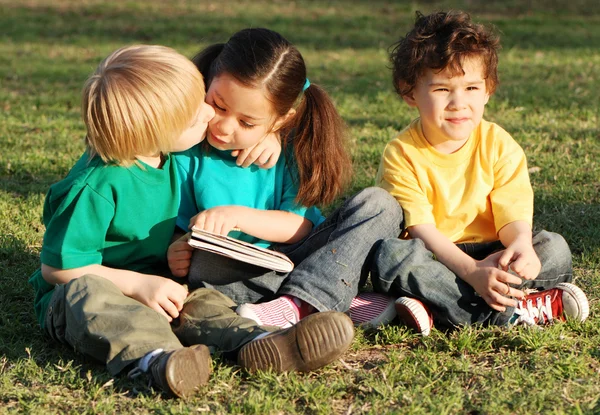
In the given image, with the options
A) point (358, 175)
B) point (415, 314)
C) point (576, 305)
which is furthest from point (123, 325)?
point (358, 175)

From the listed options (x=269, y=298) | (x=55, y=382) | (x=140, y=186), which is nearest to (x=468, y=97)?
(x=269, y=298)

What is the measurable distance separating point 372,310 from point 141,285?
91 cm

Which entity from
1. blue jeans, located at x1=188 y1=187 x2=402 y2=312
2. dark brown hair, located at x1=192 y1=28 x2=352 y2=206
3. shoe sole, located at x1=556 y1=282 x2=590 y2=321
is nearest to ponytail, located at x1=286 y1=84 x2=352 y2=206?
dark brown hair, located at x1=192 y1=28 x2=352 y2=206

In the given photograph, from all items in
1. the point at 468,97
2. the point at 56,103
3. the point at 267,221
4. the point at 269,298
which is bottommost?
the point at 56,103

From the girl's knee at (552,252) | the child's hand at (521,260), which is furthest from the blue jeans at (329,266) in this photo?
the girl's knee at (552,252)

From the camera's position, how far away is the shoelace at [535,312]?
3.43 m

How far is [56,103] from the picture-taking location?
7984 mm

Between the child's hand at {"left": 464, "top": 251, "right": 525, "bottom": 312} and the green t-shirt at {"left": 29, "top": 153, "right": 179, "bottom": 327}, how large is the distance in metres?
1.24

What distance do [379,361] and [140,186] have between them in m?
1.14

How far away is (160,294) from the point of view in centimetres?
324

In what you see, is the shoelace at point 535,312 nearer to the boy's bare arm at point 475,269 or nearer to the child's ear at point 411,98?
the boy's bare arm at point 475,269

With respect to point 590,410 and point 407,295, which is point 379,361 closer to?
point 407,295

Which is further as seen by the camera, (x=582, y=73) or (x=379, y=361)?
(x=582, y=73)

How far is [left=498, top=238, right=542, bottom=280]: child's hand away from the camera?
3389 millimetres
